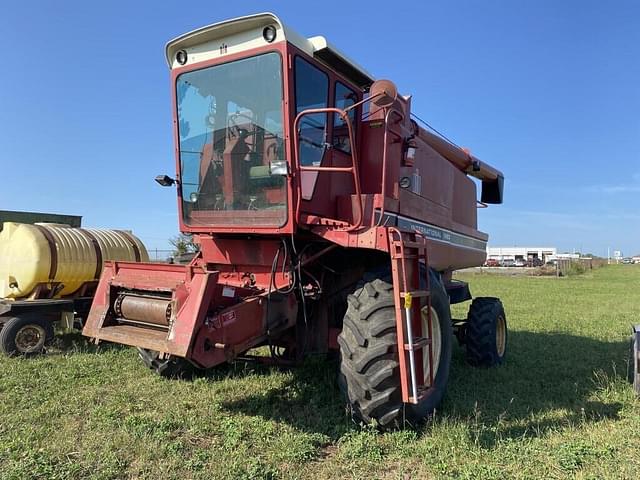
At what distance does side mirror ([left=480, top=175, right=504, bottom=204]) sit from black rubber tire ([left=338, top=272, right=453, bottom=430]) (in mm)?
5888

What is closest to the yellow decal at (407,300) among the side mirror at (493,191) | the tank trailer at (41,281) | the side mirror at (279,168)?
the side mirror at (279,168)

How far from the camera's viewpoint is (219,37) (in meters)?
4.90

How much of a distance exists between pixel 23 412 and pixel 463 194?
6208 millimetres

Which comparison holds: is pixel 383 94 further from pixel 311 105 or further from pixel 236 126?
pixel 236 126

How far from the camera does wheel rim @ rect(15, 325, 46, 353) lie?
7605 millimetres

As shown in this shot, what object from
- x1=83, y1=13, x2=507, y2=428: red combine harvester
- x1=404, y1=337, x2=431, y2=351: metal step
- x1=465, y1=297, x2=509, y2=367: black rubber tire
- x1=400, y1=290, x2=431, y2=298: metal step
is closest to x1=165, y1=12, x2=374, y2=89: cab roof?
x1=83, y1=13, x2=507, y2=428: red combine harvester

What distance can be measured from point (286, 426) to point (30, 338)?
517cm

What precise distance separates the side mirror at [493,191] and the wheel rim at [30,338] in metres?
7.69

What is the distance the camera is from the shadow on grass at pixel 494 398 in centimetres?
462

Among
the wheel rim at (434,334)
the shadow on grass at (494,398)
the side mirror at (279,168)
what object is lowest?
the shadow on grass at (494,398)

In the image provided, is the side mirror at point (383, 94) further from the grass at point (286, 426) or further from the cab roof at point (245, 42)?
the grass at point (286, 426)

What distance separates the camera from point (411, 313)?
13.9 feet

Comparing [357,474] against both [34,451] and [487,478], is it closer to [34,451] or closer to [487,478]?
[487,478]

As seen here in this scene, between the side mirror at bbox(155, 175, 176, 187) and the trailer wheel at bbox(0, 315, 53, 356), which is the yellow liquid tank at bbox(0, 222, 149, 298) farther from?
the side mirror at bbox(155, 175, 176, 187)
